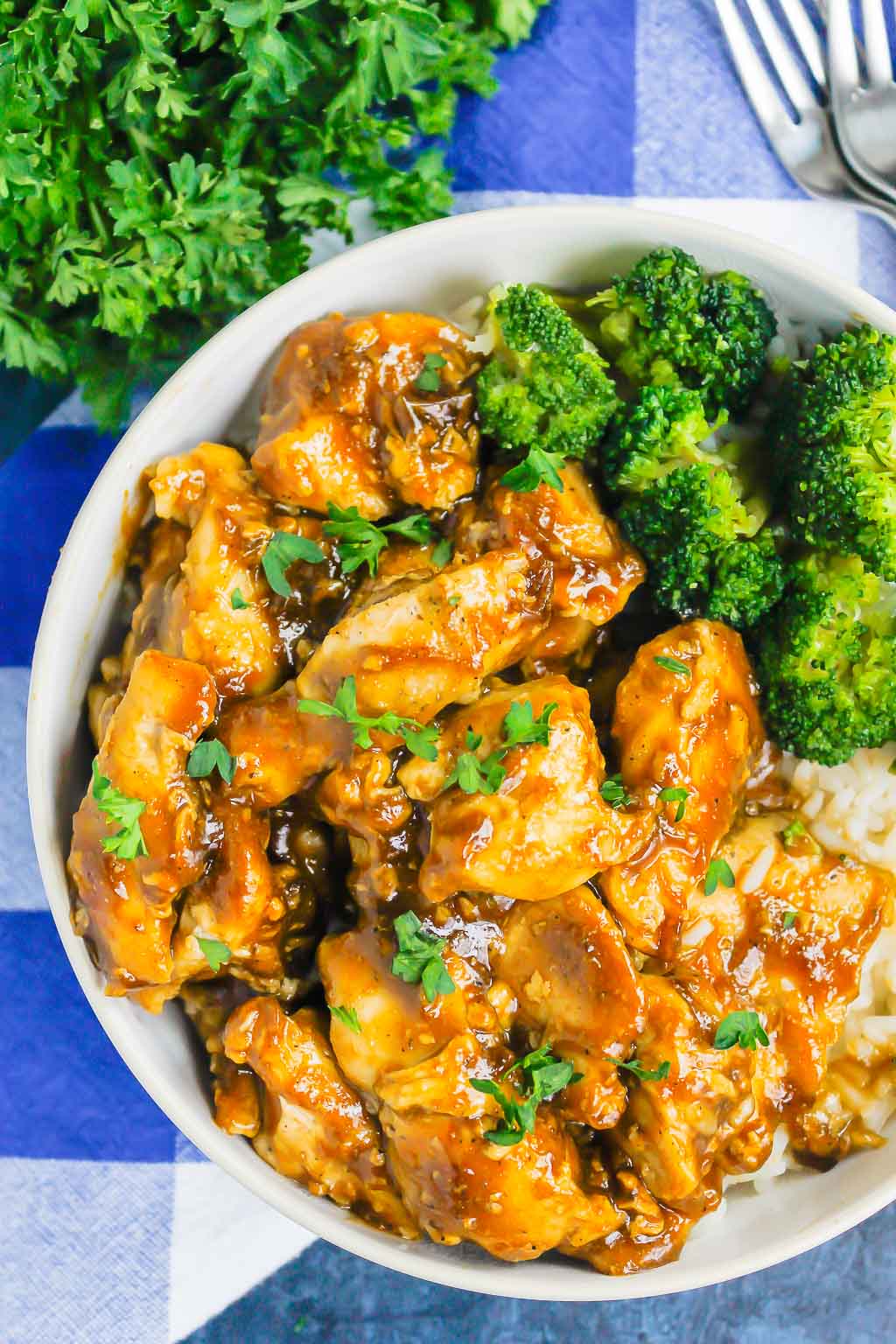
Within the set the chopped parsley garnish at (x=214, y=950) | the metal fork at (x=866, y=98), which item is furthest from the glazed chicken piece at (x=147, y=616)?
the metal fork at (x=866, y=98)

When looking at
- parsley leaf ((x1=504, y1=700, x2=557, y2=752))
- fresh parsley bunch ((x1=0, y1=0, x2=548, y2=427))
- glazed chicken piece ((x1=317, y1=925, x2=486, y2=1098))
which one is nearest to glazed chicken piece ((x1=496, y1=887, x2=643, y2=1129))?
glazed chicken piece ((x1=317, y1=925, x2=486, y2=1098))

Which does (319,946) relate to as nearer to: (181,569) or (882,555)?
(181,569)

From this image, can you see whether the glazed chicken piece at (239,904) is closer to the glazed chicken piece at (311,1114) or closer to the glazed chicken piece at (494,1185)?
the glazed chicken piece at (311,1114)

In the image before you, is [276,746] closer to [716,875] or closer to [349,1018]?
[349,1018]

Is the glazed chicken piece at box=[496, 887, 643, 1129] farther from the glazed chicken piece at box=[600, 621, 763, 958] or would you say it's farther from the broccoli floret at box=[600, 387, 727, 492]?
the broccoli floret at box=[600, 387, 727, 492]

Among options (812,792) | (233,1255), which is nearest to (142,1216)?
(233,1255)
